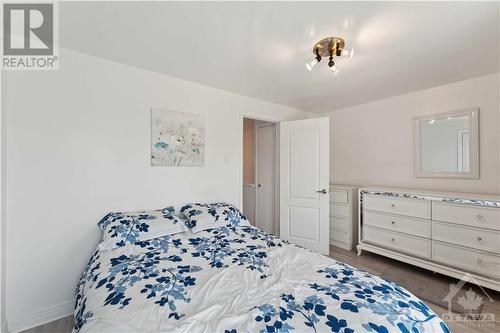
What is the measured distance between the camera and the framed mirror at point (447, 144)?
2.48 m

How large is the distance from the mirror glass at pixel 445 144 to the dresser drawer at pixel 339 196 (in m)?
1.02

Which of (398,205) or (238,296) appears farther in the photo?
(398,205)

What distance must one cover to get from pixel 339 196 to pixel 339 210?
21 centimetres

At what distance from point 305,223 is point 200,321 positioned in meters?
2.52

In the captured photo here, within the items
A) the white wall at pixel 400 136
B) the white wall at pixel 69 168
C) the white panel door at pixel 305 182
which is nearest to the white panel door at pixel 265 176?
the white panel door at pixel 305 182

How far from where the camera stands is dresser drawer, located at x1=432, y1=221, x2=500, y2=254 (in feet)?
6.63

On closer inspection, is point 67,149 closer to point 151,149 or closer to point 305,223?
point 151,149

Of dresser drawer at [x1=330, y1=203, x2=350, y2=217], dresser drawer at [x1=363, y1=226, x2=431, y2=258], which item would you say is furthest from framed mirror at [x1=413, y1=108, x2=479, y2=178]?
dresser drawer at [x1=330, y1=203, x2=350, y2=217]

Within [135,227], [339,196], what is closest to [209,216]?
[135,227]

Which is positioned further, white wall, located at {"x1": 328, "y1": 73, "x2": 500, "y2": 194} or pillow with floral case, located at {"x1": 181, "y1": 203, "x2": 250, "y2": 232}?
white wall, located at {"x1": 328, "y1": 73, "x2": 500, "y2": 194}

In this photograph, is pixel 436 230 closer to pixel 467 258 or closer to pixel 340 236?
pixel 467 258

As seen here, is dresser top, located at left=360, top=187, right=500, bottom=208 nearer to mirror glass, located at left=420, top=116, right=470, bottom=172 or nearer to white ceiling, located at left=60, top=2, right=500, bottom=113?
mirror glass, located at left=420, top=116, right=470, bottom=172

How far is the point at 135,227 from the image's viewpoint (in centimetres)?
184

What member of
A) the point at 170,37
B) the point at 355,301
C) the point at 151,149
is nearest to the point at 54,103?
the point at 151,149
